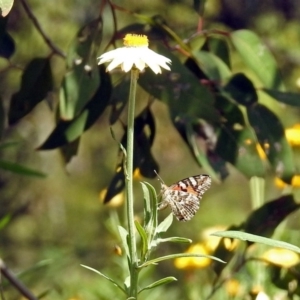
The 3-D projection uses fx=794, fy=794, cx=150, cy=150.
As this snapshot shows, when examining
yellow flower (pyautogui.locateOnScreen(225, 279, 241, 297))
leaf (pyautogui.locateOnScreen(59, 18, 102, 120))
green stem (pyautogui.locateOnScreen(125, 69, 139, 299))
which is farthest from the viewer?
yellow flower (pyautogui.locateOnScreen(225, 279, 241, 297))

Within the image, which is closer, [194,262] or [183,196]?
[183,196]

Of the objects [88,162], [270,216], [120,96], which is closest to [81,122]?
[120,96]

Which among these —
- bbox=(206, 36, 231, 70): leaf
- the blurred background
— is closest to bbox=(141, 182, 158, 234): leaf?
bbox=(206, 36, 231, 70): leaf

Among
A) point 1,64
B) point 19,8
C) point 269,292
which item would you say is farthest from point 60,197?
point 269,292

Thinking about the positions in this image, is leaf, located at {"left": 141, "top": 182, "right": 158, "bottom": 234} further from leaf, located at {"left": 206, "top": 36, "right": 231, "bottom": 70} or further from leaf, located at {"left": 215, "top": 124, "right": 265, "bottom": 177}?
leaf, located at {"left": 206, "top": 36, "right": 231, "bottom": 70}

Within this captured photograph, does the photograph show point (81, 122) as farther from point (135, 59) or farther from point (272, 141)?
point (135, 59)
